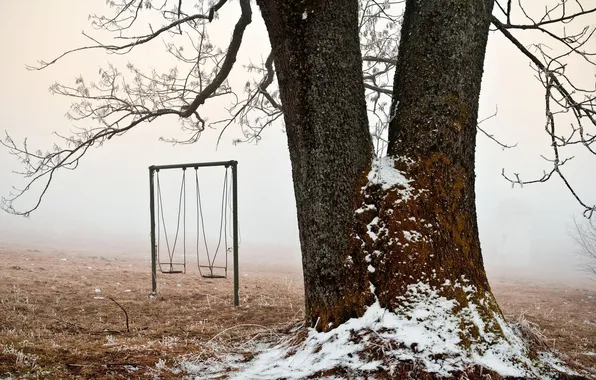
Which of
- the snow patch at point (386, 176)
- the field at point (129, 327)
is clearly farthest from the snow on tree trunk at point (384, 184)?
the field at point (129, 327)

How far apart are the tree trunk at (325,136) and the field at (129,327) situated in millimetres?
653

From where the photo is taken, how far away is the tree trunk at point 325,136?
92.9 inches

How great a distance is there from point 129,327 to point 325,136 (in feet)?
7.64

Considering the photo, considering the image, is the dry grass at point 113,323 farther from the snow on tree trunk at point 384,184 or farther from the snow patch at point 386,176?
the snow patch at point 386,176

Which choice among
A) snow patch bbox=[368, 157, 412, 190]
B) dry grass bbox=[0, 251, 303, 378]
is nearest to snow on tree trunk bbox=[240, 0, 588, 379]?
snow patch bbox=[368, 157, 412, 190]

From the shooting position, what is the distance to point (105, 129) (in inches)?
207

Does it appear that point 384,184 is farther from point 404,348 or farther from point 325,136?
point 404,348

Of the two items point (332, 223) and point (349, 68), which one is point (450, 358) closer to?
point (332, 223)

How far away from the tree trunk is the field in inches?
25.7

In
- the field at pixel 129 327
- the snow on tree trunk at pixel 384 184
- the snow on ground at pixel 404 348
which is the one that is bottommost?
the field at pixel 129 327

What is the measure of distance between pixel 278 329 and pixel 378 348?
1057mm

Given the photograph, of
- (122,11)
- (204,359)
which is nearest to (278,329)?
(204,359)

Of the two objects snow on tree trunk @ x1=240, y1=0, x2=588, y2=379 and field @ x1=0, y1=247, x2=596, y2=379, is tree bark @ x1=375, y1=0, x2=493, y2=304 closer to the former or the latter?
snow on tree trunk @ x1=240, y1=0, x2=588, y2=379

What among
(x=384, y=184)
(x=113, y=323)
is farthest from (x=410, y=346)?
(x=113, y=323)
